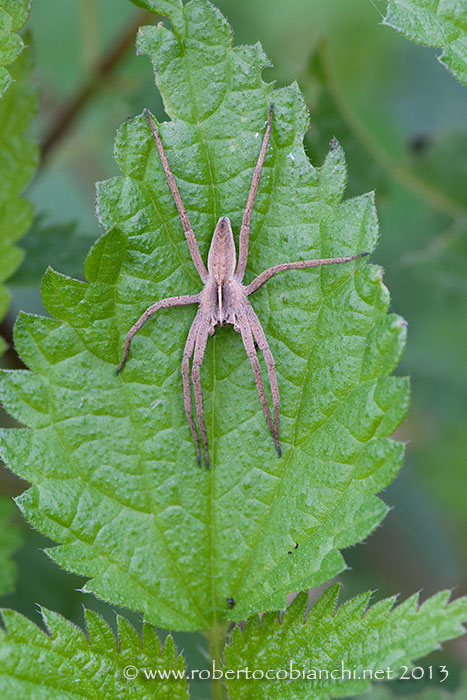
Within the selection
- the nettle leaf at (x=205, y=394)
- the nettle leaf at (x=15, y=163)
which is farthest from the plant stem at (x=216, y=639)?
the nettle leaf at (x=15, y=163)

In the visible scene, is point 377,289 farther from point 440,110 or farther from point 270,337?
point 440,110

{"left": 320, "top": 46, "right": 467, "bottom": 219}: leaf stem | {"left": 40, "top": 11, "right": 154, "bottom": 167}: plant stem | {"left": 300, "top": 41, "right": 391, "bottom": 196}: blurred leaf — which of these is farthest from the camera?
{"left": 40, "top": 11, "right": 154, "bottom": 167}: plant stem

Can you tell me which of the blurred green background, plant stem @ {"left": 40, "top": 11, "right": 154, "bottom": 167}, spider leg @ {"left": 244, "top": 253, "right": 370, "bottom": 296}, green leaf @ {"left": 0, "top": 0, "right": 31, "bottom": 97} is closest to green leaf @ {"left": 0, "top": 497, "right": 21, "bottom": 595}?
the blurred green background

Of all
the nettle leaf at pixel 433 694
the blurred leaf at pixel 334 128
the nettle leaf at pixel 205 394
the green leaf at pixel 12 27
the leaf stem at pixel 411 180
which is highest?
the leaf stem at pixel 411 180

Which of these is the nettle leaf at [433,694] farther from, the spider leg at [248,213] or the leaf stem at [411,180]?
the leaf stem at [411,180]

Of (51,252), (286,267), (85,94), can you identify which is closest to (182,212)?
(286,267)

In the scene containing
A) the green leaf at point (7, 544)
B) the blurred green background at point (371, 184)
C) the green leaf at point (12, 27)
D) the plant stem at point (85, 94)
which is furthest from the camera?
the plant stem at point (85, 94)

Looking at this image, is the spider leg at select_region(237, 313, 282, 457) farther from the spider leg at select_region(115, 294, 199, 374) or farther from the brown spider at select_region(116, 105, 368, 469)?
the spider leg at select_region(115, 294, 199, 374)
